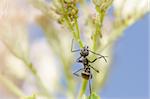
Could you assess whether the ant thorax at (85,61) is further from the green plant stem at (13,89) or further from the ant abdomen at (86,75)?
the green plant stem at (13,89)

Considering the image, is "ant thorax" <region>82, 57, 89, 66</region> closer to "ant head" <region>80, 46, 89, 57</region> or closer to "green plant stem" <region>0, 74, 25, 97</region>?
"ant head" <region>80, 46, 89, 57</region>

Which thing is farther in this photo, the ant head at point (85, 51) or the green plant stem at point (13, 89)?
the green plant stem at point (13, 89)

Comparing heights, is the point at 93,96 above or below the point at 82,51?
below

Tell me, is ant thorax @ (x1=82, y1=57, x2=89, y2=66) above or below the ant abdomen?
above

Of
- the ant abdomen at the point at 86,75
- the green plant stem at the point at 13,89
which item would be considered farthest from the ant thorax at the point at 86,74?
the green plant stem at the point at 13,89

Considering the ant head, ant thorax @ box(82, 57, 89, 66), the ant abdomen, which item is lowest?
the ant abdomen

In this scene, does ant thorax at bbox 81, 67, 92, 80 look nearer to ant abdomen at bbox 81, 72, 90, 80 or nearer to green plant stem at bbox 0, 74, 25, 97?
ant abdomen at bbox 81, 72, 90, 80

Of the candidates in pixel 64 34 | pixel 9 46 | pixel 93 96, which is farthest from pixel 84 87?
pixel 64 34

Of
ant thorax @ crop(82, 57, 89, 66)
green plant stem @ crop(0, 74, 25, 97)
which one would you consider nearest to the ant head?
ant thorax @ crop(82, 57, 89, 66)

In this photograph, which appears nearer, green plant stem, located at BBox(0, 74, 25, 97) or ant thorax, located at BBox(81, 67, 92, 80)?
ant thorax, located at BBox(81, 67, 92, 80)

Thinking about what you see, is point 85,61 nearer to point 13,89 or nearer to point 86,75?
point 86,75

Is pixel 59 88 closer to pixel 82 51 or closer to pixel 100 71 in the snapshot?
pixel 100 71
